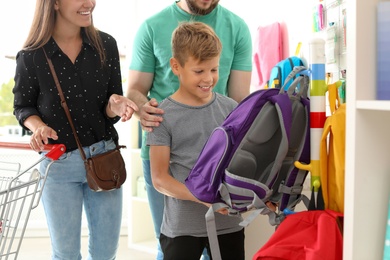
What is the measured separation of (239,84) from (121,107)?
52 cm

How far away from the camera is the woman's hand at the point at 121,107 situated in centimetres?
172

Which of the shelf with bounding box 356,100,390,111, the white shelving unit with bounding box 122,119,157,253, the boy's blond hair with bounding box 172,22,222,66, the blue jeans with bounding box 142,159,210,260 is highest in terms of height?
the boy's blond hair with bounding box 172,22,222,66

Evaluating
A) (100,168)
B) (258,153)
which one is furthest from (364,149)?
(100,168)

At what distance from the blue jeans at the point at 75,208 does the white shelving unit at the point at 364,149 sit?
101cm

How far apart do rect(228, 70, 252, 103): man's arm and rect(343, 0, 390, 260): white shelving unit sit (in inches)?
38.1

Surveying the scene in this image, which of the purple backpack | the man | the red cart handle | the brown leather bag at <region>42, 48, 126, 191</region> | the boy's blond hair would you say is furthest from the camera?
the man

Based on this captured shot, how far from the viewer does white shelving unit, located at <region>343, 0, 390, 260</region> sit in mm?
1077

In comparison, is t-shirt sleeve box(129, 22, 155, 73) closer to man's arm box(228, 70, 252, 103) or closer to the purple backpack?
man's arm box(228, 70, 252, 103)

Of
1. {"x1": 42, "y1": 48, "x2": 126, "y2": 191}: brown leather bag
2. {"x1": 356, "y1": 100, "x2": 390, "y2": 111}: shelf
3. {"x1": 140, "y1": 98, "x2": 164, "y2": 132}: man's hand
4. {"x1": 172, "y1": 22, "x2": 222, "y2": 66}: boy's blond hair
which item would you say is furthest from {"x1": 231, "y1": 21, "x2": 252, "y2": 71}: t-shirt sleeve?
{"x1": 356, "y1": 100, "x2": 390, "y2": 111}: shelf

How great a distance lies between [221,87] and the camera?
6.61ft

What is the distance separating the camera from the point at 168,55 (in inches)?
78.3

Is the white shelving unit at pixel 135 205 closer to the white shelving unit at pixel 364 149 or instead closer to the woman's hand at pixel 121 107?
the woman's hand at pixel 121 107

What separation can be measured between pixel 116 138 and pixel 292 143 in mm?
773

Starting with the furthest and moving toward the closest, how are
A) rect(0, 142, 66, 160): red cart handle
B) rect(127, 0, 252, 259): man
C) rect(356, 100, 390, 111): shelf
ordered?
rect(127, 0, 252, 259): man → rect(0, 142, 66, 160): red cart handle → rect(356, 100, 390, 111): shelf
